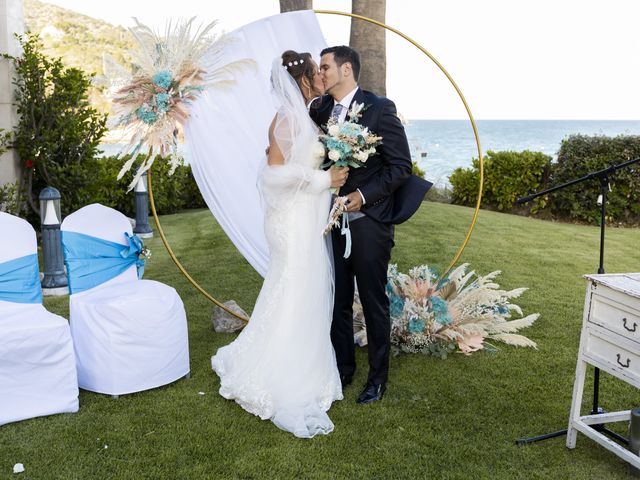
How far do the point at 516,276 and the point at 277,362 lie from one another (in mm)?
4002

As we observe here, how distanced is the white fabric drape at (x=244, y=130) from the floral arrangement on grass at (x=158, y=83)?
0.70 metres

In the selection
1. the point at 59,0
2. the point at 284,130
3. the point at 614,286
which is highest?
the point at 59,0

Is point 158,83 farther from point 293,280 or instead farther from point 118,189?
point 118,189

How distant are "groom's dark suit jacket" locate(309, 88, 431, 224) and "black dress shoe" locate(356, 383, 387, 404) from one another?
3.44ft

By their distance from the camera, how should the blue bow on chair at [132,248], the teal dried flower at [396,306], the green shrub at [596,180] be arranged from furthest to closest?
the green shrub at [596,180] < the teal dried flower at [396,306] < the blue bow on chair at [132,248]

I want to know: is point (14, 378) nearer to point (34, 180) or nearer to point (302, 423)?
A: point (302, 423)

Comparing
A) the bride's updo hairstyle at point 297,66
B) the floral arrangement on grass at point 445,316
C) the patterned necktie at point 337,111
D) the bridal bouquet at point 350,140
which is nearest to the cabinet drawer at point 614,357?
the bridal bouquet at point 350,140

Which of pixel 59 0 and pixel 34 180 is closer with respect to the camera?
pixel 34 180

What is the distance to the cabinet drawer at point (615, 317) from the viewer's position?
2744 millimetres

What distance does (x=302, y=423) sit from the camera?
352 cm

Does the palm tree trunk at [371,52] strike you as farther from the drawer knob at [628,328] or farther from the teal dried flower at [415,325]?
the drawer knob at [628,328]

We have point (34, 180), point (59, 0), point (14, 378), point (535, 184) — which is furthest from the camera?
point (59, 0)

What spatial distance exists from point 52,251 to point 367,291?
3570 mm

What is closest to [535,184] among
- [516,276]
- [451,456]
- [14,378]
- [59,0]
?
[516,276]
